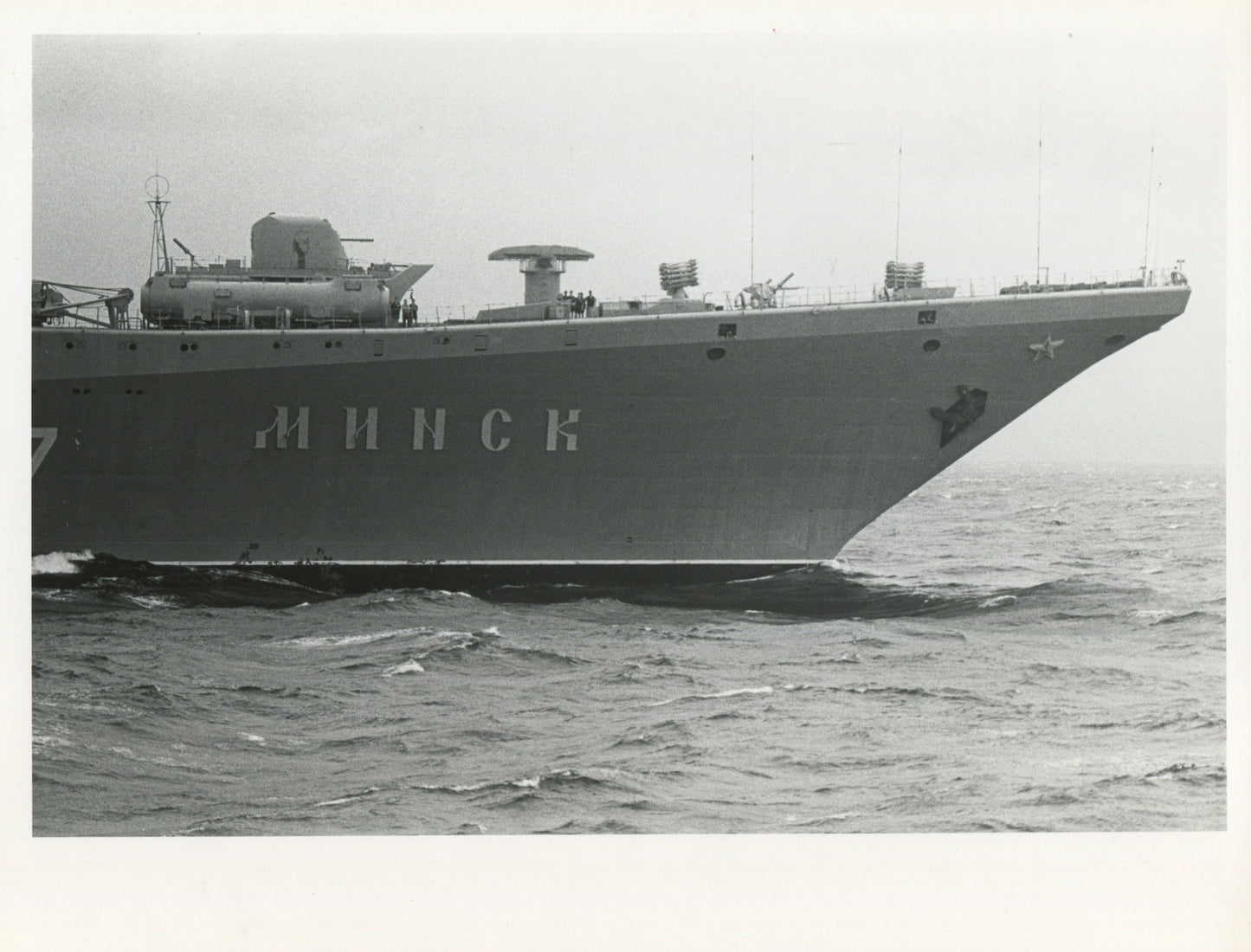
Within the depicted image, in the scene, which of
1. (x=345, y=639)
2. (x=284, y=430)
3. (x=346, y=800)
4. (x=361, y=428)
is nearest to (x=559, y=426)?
(x=361, y=428)

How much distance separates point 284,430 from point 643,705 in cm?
650

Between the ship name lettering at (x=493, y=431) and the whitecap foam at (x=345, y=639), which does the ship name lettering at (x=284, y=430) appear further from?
the whitecap foam at (x=345, y=639)

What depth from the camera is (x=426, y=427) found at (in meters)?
16.9

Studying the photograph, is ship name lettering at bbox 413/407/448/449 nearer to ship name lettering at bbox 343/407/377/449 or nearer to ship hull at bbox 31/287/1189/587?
ship hull at bbox 31/287/1189/587

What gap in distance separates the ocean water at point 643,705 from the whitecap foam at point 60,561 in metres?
0.49

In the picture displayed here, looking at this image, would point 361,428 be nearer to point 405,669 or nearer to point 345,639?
point 345,639

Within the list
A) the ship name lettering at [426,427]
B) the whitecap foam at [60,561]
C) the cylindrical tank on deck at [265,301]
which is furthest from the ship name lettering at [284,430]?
the whitecap foam at [60,561]

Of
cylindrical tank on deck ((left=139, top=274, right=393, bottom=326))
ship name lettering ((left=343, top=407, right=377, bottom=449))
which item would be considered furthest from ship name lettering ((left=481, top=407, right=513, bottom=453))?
cylindrical tank on deck ((left=139, top=274, right=393, bottom=326))

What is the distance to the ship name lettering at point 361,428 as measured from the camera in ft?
55.2

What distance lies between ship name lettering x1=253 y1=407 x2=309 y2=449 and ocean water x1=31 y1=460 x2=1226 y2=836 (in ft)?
6.15

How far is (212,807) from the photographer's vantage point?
12.0m

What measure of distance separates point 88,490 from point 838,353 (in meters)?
10.1

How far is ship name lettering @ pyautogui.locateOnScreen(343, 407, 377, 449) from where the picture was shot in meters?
16.8
